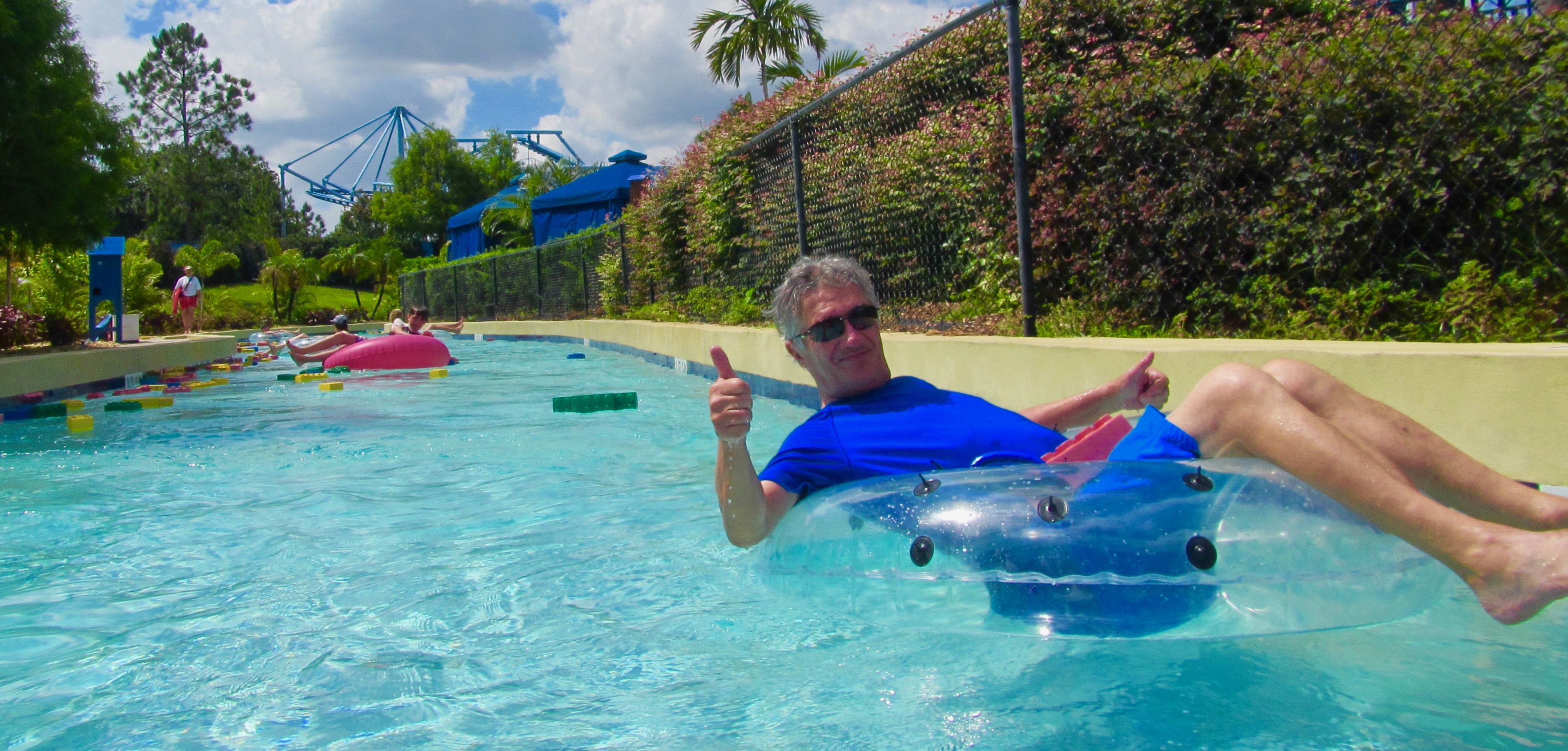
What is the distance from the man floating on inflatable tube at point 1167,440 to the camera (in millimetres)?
1961

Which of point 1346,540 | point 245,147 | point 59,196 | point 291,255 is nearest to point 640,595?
point 1346,540

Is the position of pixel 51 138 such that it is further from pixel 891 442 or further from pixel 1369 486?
pixel 1369 486

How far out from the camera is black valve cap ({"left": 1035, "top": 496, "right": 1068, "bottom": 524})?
2287mm

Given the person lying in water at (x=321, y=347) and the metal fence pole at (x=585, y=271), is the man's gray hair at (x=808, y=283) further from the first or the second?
the metal fence pole at (x=585, y=271)

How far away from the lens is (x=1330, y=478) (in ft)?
7.00

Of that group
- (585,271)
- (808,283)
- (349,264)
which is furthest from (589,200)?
(808,283)

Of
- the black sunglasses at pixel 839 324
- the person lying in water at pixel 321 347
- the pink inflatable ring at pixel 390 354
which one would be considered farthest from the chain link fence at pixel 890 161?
the person lying in water at pixel 321 347

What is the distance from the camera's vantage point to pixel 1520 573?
1.84m

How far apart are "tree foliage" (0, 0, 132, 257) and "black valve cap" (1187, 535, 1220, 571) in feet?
37.4

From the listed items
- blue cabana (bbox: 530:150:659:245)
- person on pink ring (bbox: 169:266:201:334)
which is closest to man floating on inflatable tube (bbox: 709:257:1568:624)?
person on pink ring (bbox: 169:266:201:334)

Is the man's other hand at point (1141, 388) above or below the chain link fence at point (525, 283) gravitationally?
below

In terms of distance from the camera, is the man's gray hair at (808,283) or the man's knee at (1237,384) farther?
the man's gray hair at (808,283)

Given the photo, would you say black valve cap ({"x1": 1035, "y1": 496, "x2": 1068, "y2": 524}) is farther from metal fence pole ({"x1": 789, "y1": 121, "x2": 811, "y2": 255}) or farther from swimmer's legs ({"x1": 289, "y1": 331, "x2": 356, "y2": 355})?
swimmer's legs ({"x1": 289, "y1": 331, "x2": 356, "y2": 355})

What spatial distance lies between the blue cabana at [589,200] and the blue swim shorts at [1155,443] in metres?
25.0
